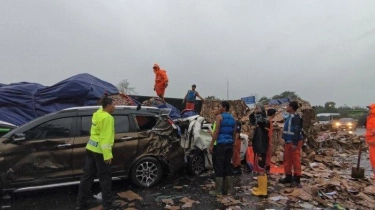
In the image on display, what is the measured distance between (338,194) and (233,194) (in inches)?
86.3

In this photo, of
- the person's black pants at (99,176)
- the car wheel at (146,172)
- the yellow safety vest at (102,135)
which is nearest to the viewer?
the yellow safety vest at (102,135)

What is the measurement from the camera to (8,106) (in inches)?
365

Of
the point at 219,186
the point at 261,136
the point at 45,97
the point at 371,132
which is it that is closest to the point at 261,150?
the point at 261,136

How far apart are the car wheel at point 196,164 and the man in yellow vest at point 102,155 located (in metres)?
2.85

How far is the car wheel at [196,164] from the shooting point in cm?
771

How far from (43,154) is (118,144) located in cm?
141

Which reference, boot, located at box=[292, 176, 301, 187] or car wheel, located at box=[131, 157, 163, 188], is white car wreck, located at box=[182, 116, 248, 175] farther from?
boot, located at box=[292, 176, 301, 187]

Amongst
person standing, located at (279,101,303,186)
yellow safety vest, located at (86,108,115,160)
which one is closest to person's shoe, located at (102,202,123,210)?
yellow safety vest, located at (86,108,115,160)

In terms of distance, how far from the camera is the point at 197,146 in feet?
25.1

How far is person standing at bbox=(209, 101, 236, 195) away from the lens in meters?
6.12

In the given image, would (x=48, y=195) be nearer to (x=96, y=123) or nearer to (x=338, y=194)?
(x=96, y=123)

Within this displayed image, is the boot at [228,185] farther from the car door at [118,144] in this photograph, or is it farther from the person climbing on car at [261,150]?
the car door at [118,144]

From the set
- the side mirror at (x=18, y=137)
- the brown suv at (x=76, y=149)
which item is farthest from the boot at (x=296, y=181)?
the side mirror at (x=18, y=137)

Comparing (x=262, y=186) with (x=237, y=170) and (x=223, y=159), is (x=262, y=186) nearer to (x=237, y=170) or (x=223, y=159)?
(x=223, y=159)
